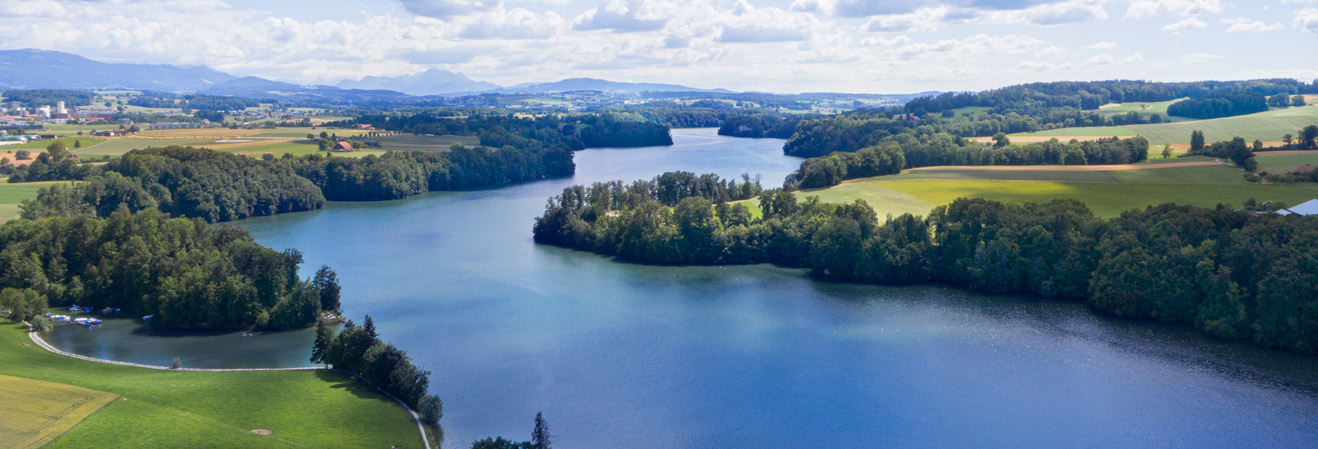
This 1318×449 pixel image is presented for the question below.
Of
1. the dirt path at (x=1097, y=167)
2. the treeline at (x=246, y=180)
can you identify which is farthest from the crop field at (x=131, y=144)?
the dirt path at (x=1097, y=167)

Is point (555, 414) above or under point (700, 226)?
under

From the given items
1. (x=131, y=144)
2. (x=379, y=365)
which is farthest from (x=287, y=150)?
(x=379, y=365)

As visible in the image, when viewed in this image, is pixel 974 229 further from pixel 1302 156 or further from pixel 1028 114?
pixel 1028 114

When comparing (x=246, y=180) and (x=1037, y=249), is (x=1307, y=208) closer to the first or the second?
(x=1037, y=249)

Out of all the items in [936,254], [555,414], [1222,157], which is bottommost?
[555,414]

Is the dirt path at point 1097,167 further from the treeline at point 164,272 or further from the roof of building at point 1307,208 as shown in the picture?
the treeline at point 164,272

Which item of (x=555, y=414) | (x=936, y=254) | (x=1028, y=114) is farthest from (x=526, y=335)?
(x=1028, y=114)

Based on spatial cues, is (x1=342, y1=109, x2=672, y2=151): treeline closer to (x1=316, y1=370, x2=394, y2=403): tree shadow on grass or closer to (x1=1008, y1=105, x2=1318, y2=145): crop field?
(x1=1008, y1=105, x2=1318, y2=145): crop field
